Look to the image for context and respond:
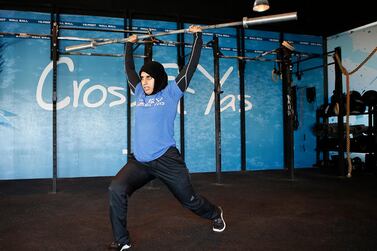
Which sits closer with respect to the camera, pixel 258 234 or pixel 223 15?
pixel 258 234

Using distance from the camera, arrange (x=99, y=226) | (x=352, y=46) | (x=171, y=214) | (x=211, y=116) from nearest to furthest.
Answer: (x=99, y=226) → (x=171, y=214) → (x=211, y=116) → (x=352, y=46)

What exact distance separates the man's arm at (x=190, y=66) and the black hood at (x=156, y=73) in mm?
113

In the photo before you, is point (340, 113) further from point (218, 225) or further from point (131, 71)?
point (131, 71)

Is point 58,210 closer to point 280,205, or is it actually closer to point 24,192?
point 24,192

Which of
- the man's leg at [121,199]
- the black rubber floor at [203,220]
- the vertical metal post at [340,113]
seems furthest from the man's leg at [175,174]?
the vertical metal post at [340,113]

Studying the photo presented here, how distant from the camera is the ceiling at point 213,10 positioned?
616 centimetres

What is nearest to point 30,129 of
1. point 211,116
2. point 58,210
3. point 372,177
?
point 58,210

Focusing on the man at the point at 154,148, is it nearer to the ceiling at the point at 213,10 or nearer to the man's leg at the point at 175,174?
the man's leg at the point at 175,174

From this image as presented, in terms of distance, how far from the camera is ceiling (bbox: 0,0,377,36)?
6156 mm

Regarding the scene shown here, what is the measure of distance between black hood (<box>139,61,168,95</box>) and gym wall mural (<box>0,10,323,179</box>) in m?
4.02

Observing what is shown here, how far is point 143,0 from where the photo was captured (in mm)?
6246

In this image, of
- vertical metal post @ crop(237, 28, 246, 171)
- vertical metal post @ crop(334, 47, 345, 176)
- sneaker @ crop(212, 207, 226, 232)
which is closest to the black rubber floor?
sneaker @ crop(212, 207, 226, 232)

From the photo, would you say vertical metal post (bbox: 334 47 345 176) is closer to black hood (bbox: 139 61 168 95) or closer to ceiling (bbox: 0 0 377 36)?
ceiling (bbox: 0 0 377 36)

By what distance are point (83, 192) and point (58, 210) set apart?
107 cm
